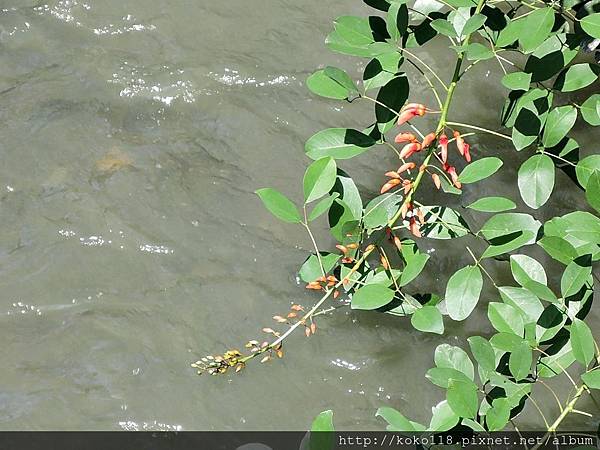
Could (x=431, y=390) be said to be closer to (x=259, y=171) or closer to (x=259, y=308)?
(x=259, y=308)

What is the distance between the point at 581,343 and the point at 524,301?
0.18 metres

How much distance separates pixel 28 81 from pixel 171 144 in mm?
579

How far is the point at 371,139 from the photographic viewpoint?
1690 millimetres

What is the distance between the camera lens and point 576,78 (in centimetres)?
173

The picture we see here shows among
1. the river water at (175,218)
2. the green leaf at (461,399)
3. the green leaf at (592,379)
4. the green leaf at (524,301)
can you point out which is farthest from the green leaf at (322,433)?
the river water at (175,218)

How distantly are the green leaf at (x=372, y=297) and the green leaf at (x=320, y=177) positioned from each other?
208mm

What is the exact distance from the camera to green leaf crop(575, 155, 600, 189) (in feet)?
5.34

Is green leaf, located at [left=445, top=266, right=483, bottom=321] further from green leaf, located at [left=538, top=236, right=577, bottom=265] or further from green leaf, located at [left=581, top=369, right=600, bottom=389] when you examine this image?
green leaf, located at [left=581, top=369, right=600, bottom=389]

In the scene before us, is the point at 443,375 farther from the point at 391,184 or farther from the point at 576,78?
the point at 576,78

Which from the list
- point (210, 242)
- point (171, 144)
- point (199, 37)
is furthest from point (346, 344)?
point (199, 37)

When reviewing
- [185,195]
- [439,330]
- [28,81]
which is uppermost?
[439,330]

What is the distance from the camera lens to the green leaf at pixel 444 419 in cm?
141

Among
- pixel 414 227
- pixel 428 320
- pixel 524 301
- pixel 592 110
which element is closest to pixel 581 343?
pixel 524 301

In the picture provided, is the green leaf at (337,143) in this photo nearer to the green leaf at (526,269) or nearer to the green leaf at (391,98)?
the green leaf at (391,98)
